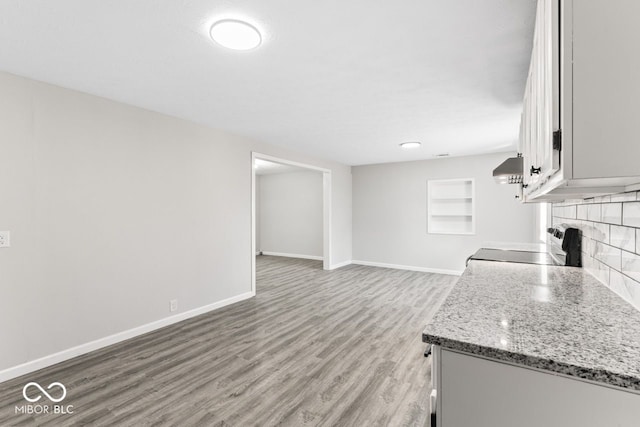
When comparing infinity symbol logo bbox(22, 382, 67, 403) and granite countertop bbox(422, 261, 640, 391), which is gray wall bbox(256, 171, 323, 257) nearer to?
infinity symbol logo bbox(22, 382, 67, 403)

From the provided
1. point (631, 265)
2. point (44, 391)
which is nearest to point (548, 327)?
point (631, 265)

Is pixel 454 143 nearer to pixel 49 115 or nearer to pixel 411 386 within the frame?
pixel 411 386

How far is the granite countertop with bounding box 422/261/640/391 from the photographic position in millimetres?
822

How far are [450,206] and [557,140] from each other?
5978 mm

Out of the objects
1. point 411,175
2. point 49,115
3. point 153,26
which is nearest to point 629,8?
point 153,26

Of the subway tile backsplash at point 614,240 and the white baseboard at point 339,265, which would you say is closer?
the subway tile backsplash at point 614,240

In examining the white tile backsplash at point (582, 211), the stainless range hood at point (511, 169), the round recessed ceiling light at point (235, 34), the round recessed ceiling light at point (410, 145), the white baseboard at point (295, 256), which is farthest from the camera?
the white baseboard at point (295, 256)

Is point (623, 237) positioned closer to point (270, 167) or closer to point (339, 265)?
A: point (339, 265)

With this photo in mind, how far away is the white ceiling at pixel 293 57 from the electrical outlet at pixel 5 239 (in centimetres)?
129

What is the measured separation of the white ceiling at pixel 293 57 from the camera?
168 cm

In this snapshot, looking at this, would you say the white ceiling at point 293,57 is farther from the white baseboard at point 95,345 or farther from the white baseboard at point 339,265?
the white baseboard at point 339,265

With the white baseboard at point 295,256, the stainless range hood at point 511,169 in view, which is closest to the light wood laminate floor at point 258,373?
the stainless range hood at point 511,169

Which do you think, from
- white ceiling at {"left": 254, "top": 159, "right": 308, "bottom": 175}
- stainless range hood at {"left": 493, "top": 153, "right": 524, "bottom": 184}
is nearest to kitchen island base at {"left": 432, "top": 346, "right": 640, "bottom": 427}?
stainless range hood at {"left": 493, "top": 153, "right": 524, "bottom": 184}

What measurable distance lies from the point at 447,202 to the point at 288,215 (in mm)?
4403
